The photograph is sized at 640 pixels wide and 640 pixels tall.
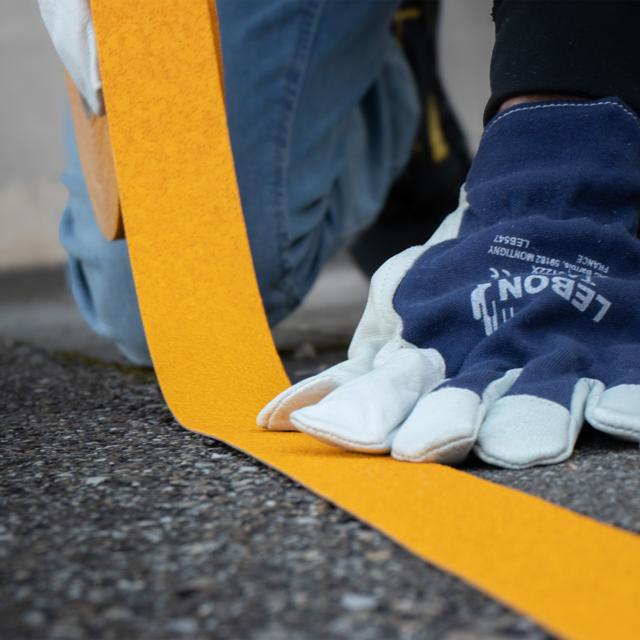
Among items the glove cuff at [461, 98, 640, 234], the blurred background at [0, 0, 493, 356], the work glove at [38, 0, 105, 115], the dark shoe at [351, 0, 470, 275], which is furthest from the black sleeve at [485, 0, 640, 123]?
the blurred background at [0, 0, 493, 356]

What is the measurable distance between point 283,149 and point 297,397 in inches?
30.9

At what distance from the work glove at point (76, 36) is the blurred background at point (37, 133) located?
2278 millimetres

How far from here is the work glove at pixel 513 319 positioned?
0.65m

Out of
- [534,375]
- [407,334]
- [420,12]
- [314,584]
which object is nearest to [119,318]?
[407,334]

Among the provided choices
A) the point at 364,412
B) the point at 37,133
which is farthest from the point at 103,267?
the point at 37,133

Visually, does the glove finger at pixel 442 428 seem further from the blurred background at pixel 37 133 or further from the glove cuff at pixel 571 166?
the blurred background at pixel 37 133

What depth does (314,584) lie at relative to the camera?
1.43 ft

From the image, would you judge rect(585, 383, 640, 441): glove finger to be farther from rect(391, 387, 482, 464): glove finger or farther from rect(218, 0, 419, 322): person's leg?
rect(218, 0, 419, 322): person's leg

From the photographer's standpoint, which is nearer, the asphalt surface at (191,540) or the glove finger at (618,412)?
the asphalt surface at (191,540)

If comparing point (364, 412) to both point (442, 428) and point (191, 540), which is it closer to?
point (442, 428)

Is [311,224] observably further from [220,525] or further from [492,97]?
[220,525]

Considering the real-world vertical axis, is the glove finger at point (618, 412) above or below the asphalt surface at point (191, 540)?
below

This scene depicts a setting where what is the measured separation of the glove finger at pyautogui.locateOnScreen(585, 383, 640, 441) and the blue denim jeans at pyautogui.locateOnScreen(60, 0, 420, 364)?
876mm

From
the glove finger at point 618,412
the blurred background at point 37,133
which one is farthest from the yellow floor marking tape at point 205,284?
the blurred background at point 37,133
